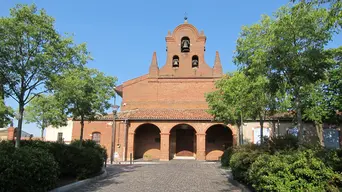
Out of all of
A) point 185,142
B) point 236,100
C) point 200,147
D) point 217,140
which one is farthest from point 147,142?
point 236,100

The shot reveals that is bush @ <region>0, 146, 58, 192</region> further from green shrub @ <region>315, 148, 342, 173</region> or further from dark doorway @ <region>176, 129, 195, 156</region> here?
dark doorway @ <region>176, 129, 195, 156</region>

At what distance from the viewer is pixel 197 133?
26453 millimetres

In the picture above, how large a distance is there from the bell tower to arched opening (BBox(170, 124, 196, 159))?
5958 millimetres

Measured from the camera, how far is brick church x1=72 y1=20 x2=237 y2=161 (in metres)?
26.8

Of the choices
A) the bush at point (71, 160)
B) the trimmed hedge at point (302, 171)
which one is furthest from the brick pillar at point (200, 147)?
the trimmed hedge at point (302, 171)

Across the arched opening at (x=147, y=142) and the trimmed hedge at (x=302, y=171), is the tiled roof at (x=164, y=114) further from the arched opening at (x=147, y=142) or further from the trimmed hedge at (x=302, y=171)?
the trimmed hedge at (x=302, y=171)

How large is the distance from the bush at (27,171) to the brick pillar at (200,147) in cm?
1935

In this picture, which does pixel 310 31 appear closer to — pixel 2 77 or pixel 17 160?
pixel 17 160

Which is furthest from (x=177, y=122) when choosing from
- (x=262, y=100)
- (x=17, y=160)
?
(x=17, y=160)

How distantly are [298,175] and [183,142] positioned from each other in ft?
77.1

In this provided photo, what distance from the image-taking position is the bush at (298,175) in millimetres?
5863

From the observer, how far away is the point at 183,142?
29.5 metres

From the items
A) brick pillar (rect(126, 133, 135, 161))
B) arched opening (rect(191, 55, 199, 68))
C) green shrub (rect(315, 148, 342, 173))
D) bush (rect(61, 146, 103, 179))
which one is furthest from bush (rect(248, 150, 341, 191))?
arched opening (rect(191, 55, 199, 68))

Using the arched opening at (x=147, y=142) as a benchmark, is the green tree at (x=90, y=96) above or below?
above
